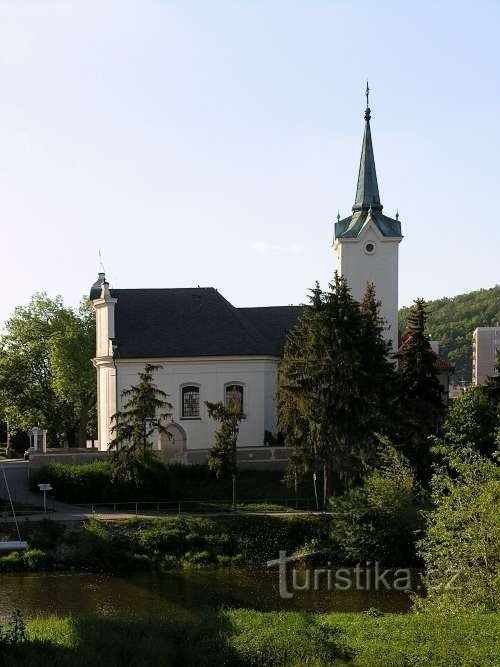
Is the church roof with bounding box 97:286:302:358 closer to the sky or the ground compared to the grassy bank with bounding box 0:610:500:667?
closer to the sky

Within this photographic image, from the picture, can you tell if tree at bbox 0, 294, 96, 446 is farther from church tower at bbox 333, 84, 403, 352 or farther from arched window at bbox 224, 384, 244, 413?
church tower at bbox 333, 84, 403, 352

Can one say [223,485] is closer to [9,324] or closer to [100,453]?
[100,453]

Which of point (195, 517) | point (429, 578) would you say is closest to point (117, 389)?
point (195, 517)

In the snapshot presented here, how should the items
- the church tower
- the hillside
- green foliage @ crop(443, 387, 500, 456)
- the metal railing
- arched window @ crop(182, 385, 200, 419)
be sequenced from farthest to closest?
the hillside, the church tower, arched window @ crop(182, 385, 200, 419), the metal railing, green foliage @ crop(443, 387, 500, 456)

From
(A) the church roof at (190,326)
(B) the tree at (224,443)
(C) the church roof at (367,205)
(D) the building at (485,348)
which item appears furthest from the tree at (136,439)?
(D) the building at (485,348)

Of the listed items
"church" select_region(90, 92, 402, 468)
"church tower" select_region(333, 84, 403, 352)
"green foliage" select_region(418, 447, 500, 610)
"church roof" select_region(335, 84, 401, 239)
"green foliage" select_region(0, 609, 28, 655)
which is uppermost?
"church roof" select_region(335, 84, 401, 239)

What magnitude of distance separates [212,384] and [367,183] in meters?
15.4

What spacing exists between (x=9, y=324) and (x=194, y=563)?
3371 centimetres

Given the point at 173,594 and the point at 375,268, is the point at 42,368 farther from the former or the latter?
the point at 173,594

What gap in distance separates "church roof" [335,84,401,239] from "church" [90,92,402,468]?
6 centimetres

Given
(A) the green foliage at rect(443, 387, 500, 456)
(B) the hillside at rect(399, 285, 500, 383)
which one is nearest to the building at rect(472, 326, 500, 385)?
(B) the hillside at rect(399, 285, 500, 383)

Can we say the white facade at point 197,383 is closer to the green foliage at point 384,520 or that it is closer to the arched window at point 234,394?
the arched window at point 234,394

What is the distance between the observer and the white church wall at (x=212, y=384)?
4731 centimetres

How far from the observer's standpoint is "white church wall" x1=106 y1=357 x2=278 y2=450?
47.3 m
